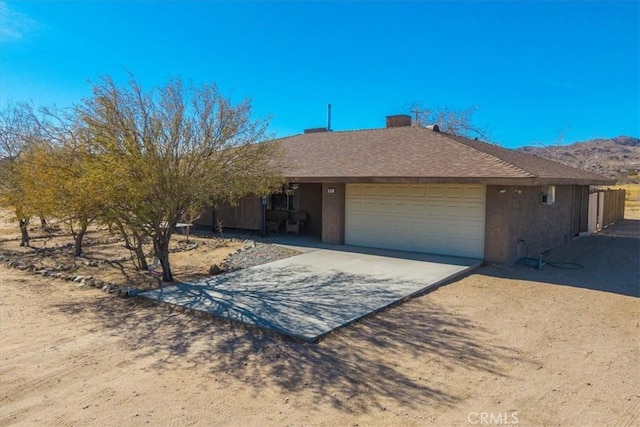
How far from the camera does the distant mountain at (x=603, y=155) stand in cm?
5084

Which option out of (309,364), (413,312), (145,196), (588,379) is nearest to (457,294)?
(413,312)

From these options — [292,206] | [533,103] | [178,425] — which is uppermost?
[533,103]

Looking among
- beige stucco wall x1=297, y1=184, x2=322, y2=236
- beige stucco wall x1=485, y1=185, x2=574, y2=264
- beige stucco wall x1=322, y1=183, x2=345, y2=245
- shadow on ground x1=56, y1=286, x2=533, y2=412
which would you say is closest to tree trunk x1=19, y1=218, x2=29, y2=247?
shadow on ground x1=56, y1=286, x2=533, y2=412

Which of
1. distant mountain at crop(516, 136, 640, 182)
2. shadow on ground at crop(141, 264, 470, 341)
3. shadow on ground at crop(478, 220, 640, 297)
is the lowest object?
shadow on ground at crop(141, 264, 470, 341)

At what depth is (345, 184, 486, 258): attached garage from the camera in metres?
11.4

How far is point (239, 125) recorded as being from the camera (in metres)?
9.04

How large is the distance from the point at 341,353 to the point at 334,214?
28.9ft

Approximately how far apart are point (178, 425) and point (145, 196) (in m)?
5.20

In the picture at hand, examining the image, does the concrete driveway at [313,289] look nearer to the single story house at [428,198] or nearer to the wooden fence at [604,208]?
the single story house at [428,198]

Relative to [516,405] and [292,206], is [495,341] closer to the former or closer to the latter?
[516,405]

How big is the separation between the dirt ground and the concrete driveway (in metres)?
0.31

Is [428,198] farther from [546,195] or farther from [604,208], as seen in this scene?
[604,208]

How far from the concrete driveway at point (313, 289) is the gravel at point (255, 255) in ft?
1.42

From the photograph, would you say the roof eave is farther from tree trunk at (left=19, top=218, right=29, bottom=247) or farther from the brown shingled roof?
tree trunk at (left=19, top=218, right=29, bottom=247)
